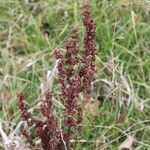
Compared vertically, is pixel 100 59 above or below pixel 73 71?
below

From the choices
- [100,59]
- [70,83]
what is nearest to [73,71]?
[70,83]

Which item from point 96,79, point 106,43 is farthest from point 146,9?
point 96,79

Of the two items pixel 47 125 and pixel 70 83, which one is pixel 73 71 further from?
pixel 47 125

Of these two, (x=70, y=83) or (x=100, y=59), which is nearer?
(x=70, y=83)

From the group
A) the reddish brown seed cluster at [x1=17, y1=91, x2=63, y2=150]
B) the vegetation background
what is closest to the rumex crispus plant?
the reddish brown seed cluster at [x1=17, y1=91, x2=63, y2=150]

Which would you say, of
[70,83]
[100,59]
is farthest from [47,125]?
[100,59]

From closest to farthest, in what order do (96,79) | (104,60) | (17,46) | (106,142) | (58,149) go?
(58,149)
(106,142)
(96,79)
(104,60)
(17,46)

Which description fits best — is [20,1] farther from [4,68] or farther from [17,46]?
[4,68]

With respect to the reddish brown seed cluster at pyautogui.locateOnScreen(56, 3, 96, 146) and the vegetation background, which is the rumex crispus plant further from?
the vegetation background

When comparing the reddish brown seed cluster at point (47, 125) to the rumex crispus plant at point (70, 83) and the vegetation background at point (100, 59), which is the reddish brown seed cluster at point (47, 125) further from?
the vegetation background at point (100, 59)
